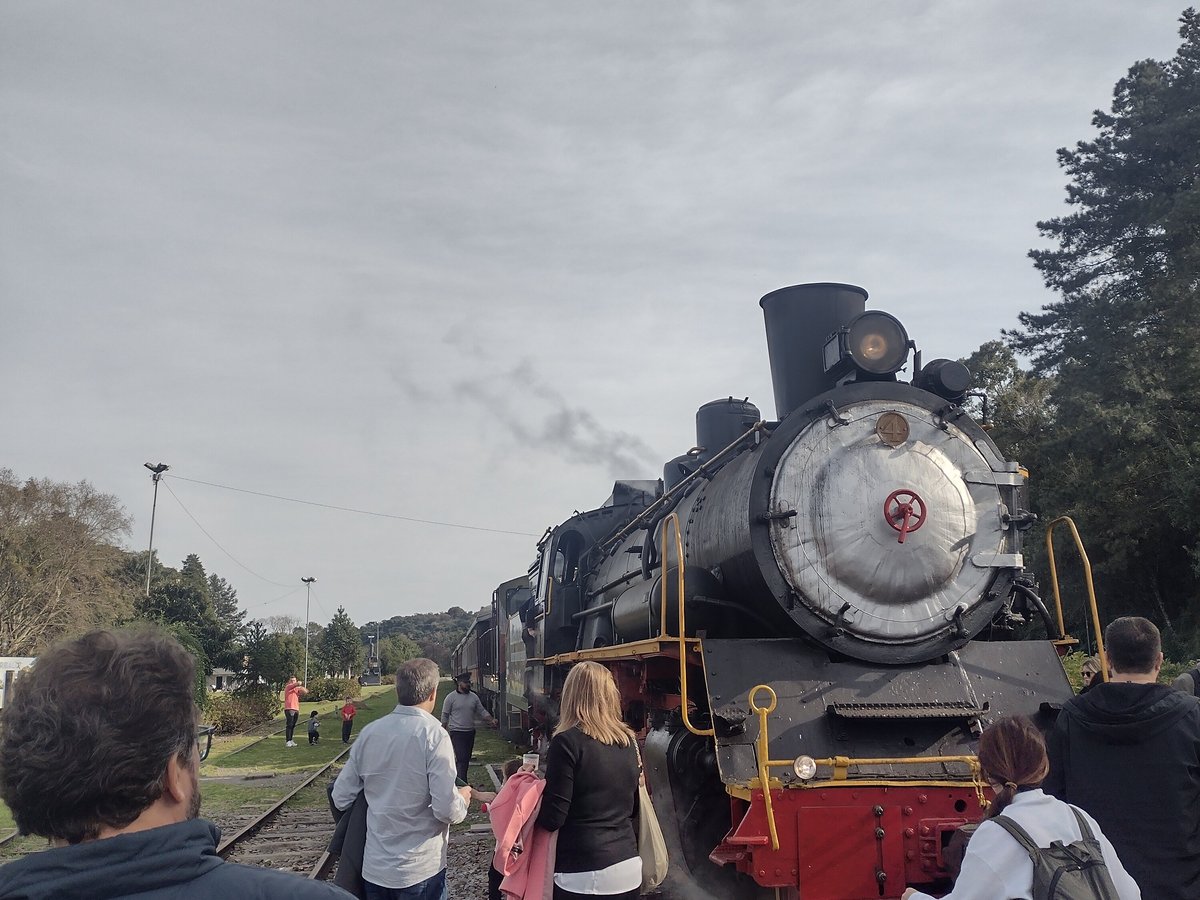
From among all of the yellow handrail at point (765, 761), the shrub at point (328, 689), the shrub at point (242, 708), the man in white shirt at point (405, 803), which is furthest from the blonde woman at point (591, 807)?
the shrub at point (328, 689)

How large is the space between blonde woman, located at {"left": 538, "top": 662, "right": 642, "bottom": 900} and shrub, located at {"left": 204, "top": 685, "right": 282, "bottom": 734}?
21407mm

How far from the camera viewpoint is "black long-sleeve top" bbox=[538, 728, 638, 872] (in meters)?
3.75

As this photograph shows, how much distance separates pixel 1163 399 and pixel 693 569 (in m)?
18.1

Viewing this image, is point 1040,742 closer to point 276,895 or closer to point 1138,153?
point 276,895

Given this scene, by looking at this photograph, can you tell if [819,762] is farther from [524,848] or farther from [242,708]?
[242,708]

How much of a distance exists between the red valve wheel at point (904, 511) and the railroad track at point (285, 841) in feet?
18.1

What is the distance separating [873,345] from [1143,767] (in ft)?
11.9

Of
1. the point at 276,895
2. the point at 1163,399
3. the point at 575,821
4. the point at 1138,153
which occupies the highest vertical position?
the point at 1138,153

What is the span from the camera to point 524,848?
3783mm

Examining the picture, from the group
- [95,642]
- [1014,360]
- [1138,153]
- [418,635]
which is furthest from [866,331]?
[418,635]

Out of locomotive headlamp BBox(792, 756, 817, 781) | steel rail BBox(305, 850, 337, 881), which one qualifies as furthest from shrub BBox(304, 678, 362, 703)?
locomotive headlamp BBox(792, 756, 817, 781)

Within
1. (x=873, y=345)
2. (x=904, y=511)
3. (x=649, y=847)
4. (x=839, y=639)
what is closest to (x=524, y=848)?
(x=649, y=847)

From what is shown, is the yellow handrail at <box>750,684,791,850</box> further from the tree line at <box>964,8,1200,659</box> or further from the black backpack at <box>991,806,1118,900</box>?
the tree line at <box>964,8,1200,659</box>

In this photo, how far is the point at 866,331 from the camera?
6.22 m
